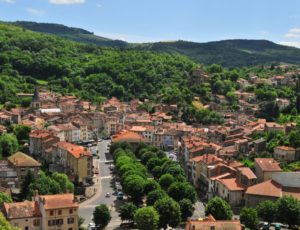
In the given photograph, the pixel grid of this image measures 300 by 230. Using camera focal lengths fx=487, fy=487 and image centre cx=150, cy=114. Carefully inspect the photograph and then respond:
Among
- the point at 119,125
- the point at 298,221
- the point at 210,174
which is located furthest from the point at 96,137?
the point at 298,221

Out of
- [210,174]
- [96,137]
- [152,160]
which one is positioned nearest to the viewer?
[210,174]

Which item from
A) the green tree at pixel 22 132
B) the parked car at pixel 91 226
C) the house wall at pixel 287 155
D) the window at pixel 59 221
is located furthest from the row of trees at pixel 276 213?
the green tree at pixel 22 132

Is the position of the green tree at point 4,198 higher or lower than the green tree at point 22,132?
lower

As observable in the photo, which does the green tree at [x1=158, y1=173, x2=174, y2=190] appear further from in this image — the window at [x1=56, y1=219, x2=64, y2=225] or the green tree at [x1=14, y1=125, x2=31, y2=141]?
the green tree at [x1=14, y1=125, x2=31, y2=141]

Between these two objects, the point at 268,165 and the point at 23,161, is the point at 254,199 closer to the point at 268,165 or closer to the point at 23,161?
the point at 268,165

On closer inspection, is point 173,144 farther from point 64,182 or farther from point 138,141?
point 64,182

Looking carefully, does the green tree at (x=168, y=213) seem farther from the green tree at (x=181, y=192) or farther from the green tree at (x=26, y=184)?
the green tree at (x=26, y=184)

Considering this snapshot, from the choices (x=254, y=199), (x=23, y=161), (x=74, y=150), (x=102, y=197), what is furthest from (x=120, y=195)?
(x=254, y=199)
